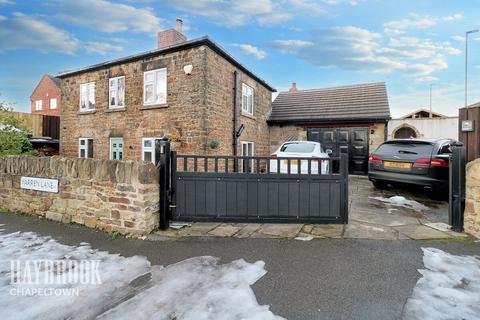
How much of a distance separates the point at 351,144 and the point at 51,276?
1239 cm

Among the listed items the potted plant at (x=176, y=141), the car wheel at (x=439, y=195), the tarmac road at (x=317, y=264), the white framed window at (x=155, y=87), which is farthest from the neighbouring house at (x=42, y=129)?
the car wheel at (x=439, y=195)

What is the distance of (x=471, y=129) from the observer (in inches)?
208

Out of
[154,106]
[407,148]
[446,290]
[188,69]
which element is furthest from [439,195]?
[154,106]

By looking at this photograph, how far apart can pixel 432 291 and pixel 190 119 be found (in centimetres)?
809

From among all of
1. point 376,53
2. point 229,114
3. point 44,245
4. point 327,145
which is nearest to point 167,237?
point 44,245

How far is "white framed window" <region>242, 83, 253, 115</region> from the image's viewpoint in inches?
454

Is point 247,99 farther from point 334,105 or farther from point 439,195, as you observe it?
point 439,195

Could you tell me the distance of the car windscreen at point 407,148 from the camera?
6.11 m

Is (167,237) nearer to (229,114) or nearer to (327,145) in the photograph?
(229,114)

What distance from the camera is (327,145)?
12.6m

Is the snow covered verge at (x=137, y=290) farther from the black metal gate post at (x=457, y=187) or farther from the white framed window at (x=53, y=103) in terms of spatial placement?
the white framed window at (x=53, y=103)

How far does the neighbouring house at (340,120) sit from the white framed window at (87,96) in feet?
30.3

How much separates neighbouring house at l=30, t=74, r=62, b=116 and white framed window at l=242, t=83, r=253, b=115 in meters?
29.7

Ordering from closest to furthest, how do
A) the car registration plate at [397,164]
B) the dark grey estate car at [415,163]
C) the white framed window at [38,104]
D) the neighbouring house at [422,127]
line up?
the dark grey estate car at [415,163] → the car registration plate at [397,164] → the neighbouring house at [422,127] → the white framed window at [38,104]
